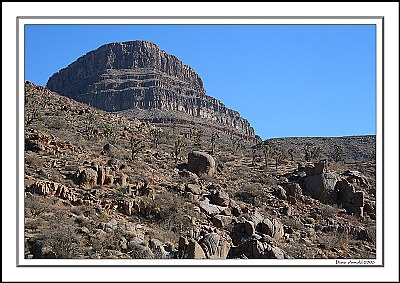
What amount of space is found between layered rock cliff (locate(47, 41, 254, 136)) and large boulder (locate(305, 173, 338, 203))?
200 ft

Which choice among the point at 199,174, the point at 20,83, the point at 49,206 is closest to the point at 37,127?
the point at 199,174

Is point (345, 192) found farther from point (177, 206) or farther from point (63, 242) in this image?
point (63, 242)

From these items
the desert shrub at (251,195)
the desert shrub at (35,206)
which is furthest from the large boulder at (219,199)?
the desert shrub at (35,206)

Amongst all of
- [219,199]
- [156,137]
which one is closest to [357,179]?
[219,199]

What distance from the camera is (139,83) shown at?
291 feet

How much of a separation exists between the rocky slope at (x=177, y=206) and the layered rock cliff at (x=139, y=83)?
55.1 metres

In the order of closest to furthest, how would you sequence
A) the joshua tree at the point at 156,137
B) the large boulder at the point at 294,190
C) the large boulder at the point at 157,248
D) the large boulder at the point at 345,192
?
the large boulder at the point at 157,248 → the large boulder at the point at 345,192 → the large boulder at the point at 294,190 → the joshua tree at the point at 156,137

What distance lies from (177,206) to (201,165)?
8498mm

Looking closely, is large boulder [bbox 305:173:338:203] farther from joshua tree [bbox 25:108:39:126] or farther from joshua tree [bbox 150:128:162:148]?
joshua tree [bbox 25:108:39:126]

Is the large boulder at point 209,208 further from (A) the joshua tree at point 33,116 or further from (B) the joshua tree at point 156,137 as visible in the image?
(B) the joshua tree at point 156,137

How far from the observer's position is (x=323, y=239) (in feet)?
55.1

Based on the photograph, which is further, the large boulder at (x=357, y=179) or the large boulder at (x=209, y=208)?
the large boulder at (x=357, y=179)

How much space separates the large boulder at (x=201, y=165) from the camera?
24625mm
